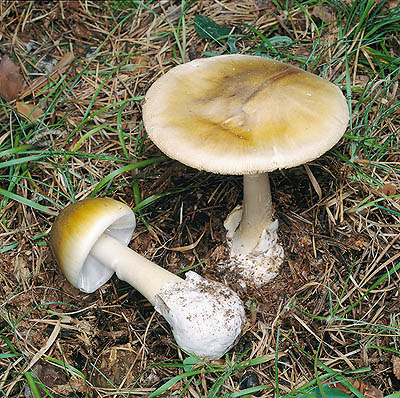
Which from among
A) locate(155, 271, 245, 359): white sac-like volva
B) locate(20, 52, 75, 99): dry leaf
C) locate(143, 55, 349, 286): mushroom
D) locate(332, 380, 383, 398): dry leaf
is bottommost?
locate(332, 380, 383, 398): dry leaf

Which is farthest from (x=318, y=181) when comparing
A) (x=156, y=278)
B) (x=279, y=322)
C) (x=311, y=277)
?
(x=156, y=278)

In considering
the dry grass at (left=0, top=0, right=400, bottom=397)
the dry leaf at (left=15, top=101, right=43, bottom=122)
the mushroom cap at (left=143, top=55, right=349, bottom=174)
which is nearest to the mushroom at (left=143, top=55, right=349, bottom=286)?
the mushroom cap at (left=143, top=55, right=349, bottom=174)

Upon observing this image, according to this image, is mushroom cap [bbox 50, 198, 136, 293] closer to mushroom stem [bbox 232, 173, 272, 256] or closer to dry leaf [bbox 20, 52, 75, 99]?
mushroom stem [bbox 232, 173, 272, 256]

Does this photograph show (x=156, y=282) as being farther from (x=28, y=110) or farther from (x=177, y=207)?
(x=28, y=110)

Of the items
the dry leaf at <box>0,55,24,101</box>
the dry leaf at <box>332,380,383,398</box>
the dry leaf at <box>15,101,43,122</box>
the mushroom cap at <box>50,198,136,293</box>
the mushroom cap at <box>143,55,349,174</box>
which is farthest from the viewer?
the dry leaf at <box>0,55,24,101</box>

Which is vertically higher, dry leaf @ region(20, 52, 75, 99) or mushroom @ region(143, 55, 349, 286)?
mushroom @ region(143, 55, 349, 286)

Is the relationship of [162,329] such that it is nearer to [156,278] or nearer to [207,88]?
[156,278]

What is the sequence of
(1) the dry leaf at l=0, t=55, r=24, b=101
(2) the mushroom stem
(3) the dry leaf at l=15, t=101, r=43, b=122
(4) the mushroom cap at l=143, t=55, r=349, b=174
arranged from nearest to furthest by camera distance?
(4) the mushroom cap at l=143, t=55, r=349, b=174, (2) the mushroom stem, (3) the dry leaf at l=15, t=101, r=43, b=122, (1) the dry leaf at l=0, t=55, r=24, b=101
